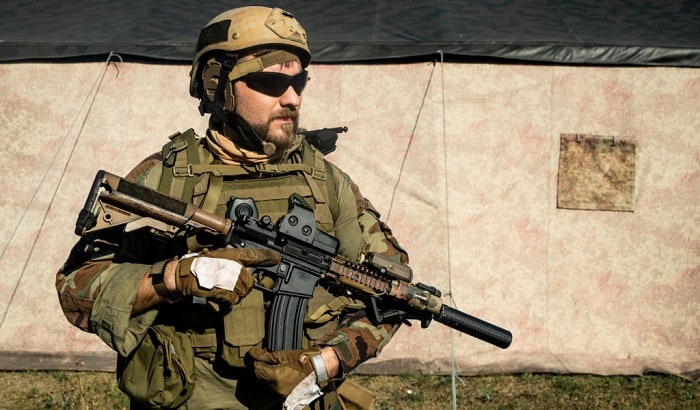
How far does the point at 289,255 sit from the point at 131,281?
59 centimetres

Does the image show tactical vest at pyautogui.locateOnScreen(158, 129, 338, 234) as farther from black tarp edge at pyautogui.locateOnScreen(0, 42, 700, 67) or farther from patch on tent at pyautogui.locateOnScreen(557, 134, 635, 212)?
patch on tent at pyautogui.locateOnScreen(557, 134, 635, 212)

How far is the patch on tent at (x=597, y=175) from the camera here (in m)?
6.29

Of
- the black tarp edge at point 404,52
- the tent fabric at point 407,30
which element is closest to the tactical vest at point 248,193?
the black tarp edge at point 404,52

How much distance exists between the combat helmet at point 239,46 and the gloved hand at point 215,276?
2.23 ft

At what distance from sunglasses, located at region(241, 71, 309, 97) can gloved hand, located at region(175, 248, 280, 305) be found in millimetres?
664

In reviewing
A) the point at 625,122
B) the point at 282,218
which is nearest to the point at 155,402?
the point at 282,218

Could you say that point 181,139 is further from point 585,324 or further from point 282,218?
point 585,324

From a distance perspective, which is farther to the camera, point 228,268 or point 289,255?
point 289,255

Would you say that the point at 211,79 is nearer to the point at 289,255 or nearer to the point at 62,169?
the point at 289,255

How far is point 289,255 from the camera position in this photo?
3.06 m

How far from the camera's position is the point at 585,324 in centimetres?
634

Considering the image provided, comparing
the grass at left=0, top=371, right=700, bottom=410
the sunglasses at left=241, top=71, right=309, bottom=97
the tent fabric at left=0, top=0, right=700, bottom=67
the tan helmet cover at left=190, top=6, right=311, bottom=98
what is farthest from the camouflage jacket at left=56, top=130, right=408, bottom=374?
the tent fabric at left=0, top=0, right=700, bottom=67

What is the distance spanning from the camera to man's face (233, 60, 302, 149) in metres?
3.09

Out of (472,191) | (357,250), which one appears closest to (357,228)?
(357,250)
